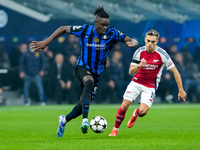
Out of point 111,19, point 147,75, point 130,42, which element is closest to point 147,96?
point 147,75

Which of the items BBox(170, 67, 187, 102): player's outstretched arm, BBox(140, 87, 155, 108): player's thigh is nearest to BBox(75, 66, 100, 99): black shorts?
BBox(140, 87, 155, 108): player's thigh

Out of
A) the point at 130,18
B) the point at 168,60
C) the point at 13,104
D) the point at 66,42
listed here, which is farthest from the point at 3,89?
the point at 168,60

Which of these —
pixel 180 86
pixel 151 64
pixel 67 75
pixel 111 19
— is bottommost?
pixel 67 75

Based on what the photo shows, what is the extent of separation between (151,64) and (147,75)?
277mm

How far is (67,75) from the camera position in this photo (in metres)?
22.0

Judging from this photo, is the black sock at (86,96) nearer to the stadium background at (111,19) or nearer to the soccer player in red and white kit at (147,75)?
the soccer player in red and white kit at (147,75)

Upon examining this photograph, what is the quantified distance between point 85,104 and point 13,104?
13.7 meters

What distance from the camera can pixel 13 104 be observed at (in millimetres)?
22391

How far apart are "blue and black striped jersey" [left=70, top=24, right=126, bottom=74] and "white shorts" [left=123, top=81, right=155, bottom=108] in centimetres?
92

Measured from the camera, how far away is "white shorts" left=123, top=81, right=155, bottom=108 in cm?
1043

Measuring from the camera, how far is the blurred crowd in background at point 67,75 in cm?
2172

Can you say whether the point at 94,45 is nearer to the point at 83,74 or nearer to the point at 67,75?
the point at 83,74

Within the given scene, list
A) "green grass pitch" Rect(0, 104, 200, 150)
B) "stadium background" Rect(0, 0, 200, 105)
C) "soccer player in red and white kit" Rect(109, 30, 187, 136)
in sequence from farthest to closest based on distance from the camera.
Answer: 1. "stadium background" Rect(0, 0, 200, 105)
2. "soccer player in red and white kit" Rect(109, 30, 187, 136)
3. "green grass pitch" Rect(0, 104, 200, 150)

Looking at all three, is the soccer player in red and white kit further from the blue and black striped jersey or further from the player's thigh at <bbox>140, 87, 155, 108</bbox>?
the blue and black striped jersey
